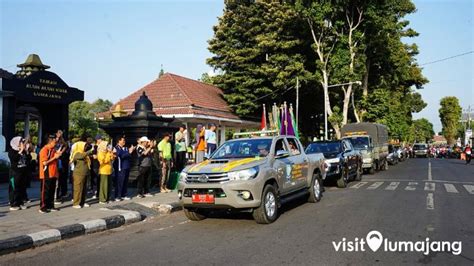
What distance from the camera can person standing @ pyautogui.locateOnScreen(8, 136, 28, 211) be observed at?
9.53 metres

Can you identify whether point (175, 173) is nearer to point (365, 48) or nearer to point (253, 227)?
point (253, 227)

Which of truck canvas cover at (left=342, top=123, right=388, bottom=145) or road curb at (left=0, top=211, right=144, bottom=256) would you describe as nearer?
road curb at (left=0, top=211, right=144, bottom=256)

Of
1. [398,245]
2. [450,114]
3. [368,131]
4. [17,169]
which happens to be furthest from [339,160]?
[450,114]

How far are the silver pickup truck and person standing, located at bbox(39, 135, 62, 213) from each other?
331 centimetres

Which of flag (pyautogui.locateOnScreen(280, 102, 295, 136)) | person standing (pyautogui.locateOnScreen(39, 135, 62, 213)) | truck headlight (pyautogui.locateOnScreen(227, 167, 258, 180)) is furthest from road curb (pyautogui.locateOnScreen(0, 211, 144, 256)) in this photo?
flag (pyautogui.locateOnScreen(280, 102, 295, 136))

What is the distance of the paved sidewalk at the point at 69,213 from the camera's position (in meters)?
7.75

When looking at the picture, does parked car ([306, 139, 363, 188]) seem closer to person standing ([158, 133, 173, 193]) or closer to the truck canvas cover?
person standing ([158, 133, 173, 193])

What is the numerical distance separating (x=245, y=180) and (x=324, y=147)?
8627mm

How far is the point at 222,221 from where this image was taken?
8555 mm


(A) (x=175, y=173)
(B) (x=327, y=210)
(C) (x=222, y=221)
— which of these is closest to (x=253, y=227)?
(C) (x=222, y=221)

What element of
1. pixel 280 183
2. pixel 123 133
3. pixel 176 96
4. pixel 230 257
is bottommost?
pixel 230 257

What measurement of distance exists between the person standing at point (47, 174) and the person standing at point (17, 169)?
1.97 feet

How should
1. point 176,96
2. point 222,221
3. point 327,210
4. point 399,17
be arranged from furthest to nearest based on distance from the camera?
point 399,17, point 176,96, point 327,210, point 222,221

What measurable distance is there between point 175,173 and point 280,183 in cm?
572
